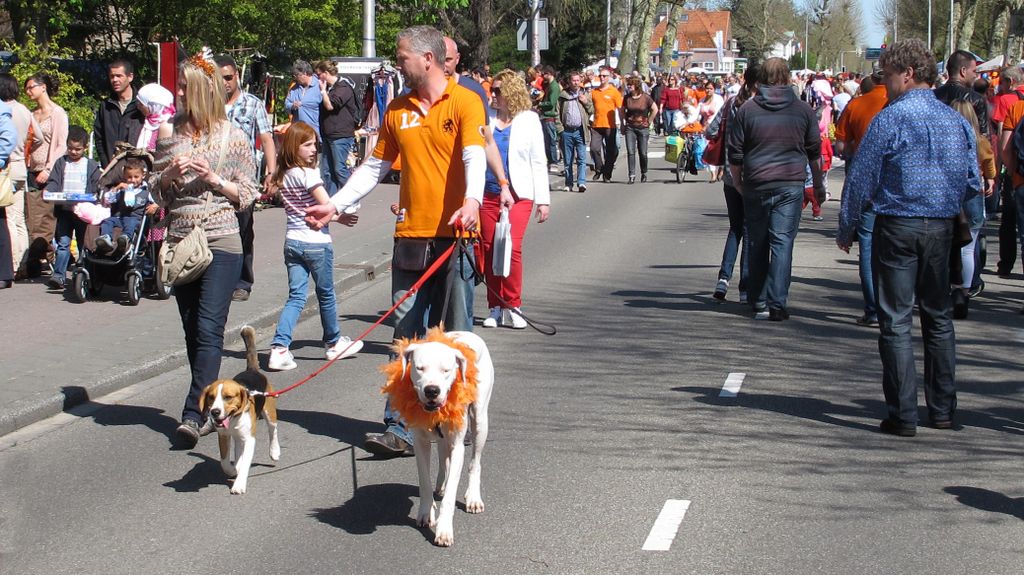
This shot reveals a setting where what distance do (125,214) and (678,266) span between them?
5714 mm

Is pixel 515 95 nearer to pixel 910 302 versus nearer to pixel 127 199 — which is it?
pixel 910 302

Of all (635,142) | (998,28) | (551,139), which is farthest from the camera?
(998,28)

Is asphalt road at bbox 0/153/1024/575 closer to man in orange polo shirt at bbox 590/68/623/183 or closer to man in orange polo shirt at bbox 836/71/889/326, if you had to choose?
man in orange polo shirt at bbox 836/71/889/326

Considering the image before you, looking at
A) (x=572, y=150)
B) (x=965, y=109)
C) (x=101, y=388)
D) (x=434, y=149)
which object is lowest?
(x=101, y=388)

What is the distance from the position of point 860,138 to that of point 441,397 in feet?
24.7

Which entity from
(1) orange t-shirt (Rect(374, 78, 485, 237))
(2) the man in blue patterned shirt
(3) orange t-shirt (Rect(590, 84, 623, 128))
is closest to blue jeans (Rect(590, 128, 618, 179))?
(3) orange t-shirt (Rect(590, 84, 623, 128))

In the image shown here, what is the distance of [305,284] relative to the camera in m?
9.21

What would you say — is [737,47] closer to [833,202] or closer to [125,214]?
[833,202]

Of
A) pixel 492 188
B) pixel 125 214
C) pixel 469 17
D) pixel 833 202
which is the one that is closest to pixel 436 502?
pixel 492 188

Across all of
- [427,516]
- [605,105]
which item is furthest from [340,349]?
[605,105]

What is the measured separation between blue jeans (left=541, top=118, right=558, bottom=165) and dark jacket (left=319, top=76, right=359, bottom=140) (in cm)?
776

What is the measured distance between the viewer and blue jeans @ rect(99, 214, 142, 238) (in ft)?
38.2

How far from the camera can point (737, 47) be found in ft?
462

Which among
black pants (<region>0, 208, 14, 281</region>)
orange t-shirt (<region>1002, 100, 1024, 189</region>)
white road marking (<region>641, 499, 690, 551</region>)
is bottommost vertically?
white road marking (<region>641, 499, 690, 551</region>)
